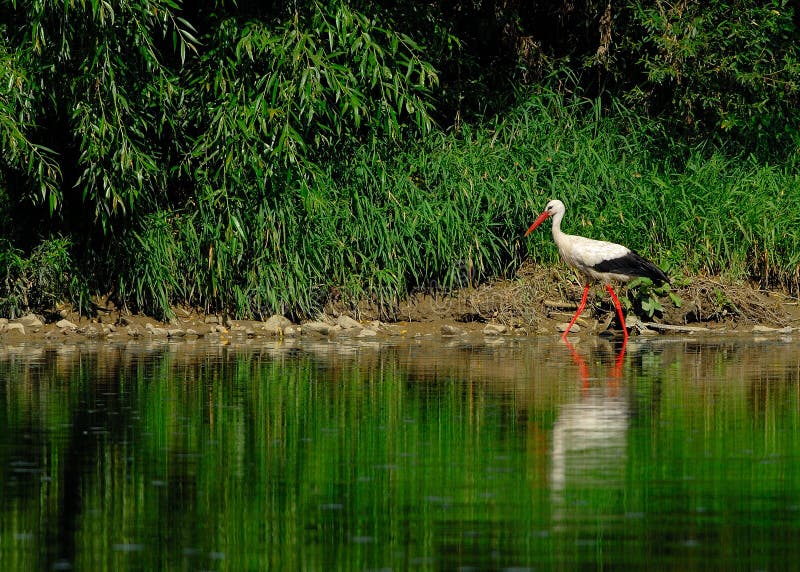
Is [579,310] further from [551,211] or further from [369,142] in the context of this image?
[369,142]

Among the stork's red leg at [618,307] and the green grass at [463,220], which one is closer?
the green grass at [463,220]

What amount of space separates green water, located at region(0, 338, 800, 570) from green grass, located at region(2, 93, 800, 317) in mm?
3204

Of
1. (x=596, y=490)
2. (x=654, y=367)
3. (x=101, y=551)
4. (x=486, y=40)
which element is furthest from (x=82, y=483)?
(x=486, y=40)

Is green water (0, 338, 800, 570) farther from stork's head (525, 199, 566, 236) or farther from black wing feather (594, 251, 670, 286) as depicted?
stork's head (525, 199, 566, 236)

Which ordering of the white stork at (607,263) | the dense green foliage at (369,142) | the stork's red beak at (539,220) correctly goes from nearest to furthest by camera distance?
1. the dense green foliage at (369,142)
2. the white stork at (607,263)
3. the stork's red beak at (539,220)

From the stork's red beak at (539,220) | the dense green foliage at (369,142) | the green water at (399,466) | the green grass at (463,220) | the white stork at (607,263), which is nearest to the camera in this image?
the green water at (399,466)

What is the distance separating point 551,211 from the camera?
17344 mm

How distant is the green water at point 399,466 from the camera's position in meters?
6.21

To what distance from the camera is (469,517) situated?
22.3 feet

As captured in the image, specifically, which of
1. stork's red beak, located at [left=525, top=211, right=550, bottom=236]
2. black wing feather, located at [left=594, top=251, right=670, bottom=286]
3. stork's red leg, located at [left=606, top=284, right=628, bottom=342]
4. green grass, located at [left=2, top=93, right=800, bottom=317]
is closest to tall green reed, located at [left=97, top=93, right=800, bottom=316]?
green grass, located at [left=2, top=93, right=800, bottom=317]

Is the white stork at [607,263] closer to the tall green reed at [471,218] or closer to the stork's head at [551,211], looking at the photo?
the stork's head at [551,211]

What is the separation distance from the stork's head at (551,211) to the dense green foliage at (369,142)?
47cm

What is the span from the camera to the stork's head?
17234mm

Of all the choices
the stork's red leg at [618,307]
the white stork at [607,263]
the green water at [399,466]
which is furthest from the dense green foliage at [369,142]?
the green water at [399,466]
